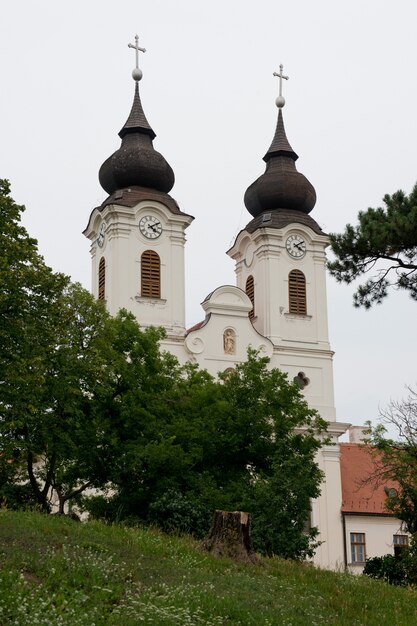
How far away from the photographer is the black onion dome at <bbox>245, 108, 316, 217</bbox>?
5147 cm

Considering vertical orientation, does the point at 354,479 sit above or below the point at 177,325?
below

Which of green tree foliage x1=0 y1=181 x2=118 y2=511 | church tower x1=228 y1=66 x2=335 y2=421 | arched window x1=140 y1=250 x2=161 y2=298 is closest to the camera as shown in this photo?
green tree foliage x1=0 y1=181 x2=118 y2=511

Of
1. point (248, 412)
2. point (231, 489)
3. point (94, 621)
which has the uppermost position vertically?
point (248, 412)

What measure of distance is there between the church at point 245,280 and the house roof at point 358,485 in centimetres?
28

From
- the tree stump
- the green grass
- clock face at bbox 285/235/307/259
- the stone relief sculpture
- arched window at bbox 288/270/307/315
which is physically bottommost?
the green grass

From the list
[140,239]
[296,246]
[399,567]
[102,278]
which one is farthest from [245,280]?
[399,567]

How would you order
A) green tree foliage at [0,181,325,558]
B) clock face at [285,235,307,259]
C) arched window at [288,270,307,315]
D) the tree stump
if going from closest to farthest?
the tree stump → green tree foliage at [0,181,325,558] → arched window at [288,270,307,315] → clock face at [285,235,307,259]

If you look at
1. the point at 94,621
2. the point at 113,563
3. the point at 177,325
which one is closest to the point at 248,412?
the point at 177,325

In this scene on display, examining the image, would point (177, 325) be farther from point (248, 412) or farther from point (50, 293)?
point (50, 293)

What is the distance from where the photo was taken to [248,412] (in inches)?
1321

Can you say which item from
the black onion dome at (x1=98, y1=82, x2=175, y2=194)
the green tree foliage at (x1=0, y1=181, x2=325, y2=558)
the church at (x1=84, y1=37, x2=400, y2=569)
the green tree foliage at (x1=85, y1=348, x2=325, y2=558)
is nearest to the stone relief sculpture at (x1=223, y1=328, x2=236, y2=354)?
the church at (x1=84, y1=37, x2=400, y2=569)

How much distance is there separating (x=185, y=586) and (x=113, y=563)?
1.36 m

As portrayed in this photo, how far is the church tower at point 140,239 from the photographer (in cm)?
4659

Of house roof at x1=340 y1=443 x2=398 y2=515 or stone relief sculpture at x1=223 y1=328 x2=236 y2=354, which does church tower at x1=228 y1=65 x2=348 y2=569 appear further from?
stone relief sculpture at x1=223 y1=328 x2=236 y2=354
